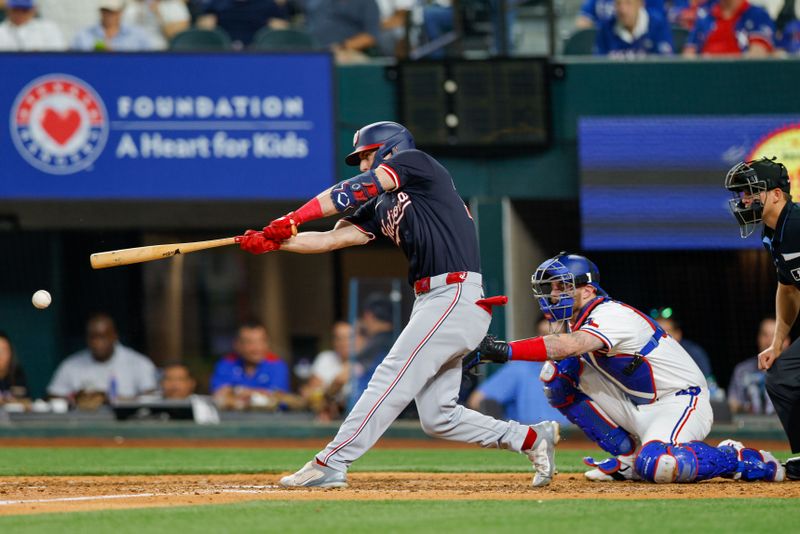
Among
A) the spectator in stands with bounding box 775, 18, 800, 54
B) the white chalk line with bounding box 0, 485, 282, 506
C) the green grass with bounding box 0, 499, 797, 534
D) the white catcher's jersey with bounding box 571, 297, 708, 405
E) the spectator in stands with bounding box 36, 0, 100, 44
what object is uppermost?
the spectator in stands with bounding box 36, 0, 100, 44

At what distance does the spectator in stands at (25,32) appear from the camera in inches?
460

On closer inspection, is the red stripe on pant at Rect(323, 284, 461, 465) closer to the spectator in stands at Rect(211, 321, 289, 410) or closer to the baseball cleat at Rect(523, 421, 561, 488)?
the baseball cleat at Rect(523, 421, 561, 488)

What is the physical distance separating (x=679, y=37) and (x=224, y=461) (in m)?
6.47

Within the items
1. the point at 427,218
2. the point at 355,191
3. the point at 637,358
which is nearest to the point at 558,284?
the point at 637,358

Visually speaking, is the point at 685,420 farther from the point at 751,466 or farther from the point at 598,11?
the point at 598,11

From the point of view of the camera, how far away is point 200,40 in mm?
11758

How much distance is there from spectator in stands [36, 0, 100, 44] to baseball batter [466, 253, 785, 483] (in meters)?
7.46

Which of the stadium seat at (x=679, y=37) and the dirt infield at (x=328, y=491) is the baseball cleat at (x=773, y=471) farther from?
the stadium seat at (x=679, y=37)

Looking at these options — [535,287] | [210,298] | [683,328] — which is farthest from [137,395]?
[535,287]

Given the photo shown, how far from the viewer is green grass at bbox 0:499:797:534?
4422mm

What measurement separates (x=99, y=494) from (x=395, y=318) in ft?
17.4

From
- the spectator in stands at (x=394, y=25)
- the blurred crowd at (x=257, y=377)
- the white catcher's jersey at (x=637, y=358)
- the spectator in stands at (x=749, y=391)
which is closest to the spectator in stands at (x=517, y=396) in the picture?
the blurred crowd at (x=257, y=377)

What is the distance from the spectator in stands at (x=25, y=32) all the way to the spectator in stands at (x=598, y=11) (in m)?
4.88

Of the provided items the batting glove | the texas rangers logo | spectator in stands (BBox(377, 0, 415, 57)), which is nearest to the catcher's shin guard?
the batting glove
